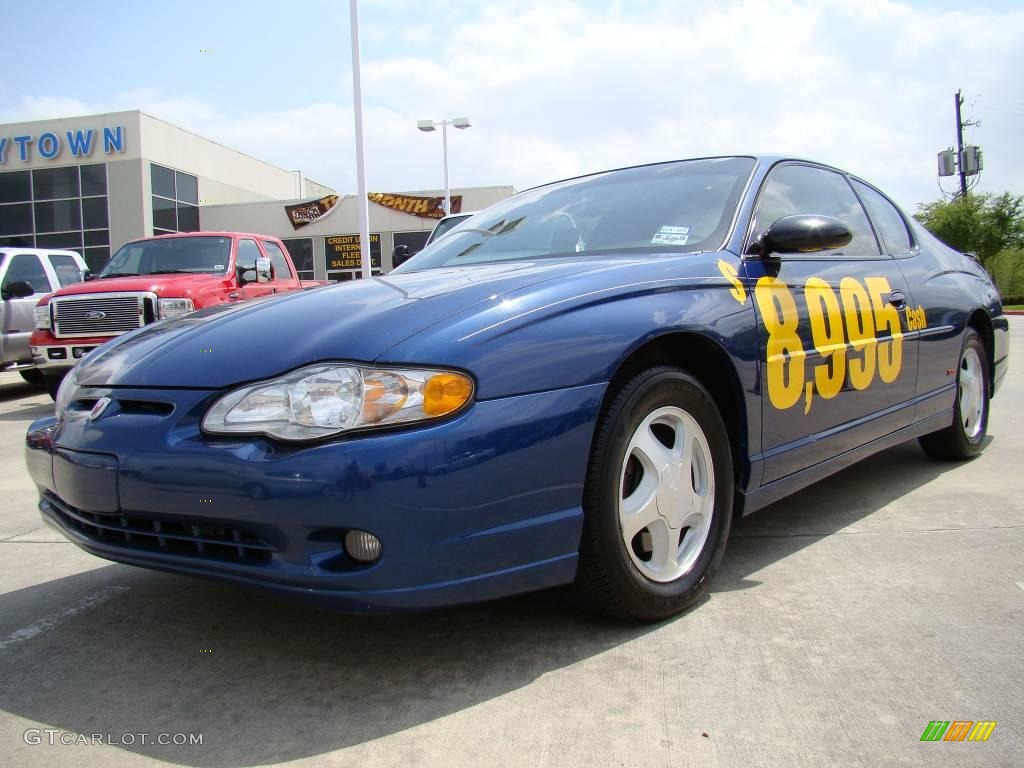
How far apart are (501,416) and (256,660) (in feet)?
3.27

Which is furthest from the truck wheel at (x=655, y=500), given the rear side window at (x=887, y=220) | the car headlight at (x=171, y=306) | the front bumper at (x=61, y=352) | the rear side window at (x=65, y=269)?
the rear side window at (x=65, y=269)

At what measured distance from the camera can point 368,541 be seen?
1.90 metres

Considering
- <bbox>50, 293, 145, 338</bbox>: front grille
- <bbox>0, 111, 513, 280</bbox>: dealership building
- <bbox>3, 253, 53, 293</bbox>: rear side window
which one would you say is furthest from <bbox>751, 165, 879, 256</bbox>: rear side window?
<bbox>0, 111, 513, 280</bbox>: dealership building

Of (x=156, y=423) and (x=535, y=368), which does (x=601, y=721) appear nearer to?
(x=535, y=368)

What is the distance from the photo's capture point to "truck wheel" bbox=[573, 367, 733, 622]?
2.19 meters

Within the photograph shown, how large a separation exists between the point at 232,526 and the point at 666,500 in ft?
3.86

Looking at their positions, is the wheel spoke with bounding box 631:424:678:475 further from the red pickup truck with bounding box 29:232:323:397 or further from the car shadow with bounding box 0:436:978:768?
the red pickup truck with bounding box 29:232:323:397

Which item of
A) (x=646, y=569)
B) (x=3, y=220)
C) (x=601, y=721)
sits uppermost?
(x=3, y=220)

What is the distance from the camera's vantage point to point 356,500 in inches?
72.2

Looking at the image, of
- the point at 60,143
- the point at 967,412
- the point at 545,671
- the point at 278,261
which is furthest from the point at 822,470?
the point at 60,143

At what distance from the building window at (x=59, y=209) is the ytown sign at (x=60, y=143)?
0.52 metres

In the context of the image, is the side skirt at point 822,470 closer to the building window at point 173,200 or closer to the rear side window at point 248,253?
the rear side window at point 248,253

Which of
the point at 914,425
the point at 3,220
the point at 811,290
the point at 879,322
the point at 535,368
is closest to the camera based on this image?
the point at 535,368

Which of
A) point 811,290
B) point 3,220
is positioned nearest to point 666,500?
point 811,290
